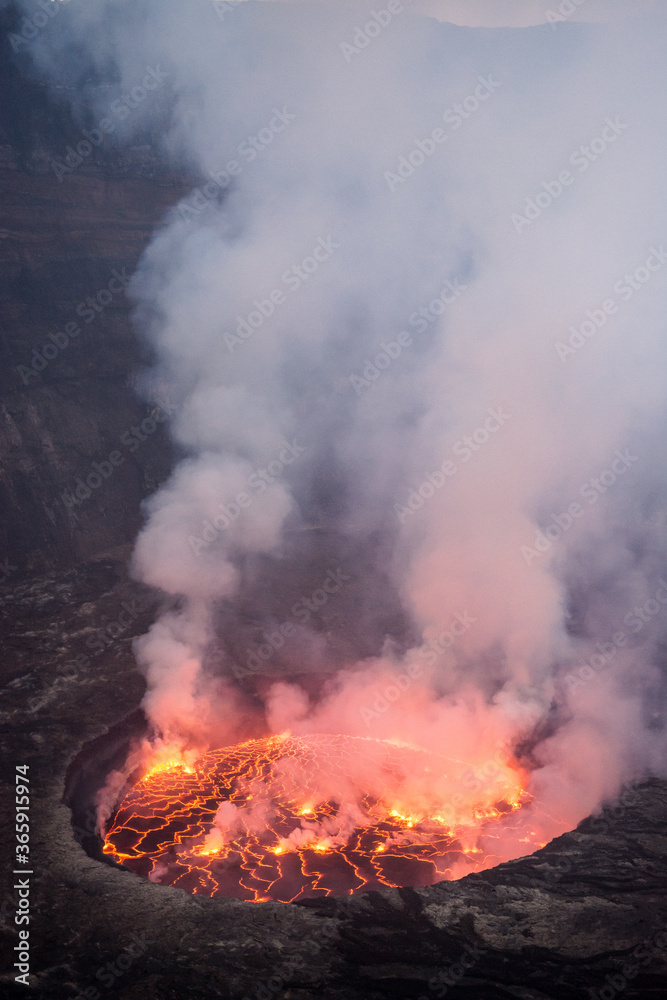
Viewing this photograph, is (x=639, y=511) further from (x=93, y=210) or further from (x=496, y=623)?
(x=93, y=210)

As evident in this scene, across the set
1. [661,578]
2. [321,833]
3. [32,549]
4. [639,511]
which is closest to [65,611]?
[32,549]

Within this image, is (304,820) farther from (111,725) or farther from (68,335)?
(68,335)

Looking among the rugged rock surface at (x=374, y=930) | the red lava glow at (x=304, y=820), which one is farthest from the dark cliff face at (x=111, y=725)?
the red lava glow at (x=304, y=820)

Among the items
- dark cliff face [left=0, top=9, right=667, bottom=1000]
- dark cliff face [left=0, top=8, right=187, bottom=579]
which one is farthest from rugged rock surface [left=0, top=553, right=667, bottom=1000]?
dark cliff face [left=0, top=8, right=187, bottom=579]

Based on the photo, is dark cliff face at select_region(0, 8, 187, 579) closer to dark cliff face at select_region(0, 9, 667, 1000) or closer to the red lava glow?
dark cliff face at select_region(0, 9, 667, 1000)

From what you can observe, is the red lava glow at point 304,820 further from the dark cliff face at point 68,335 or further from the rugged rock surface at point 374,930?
the dark cliff face at point 68,335

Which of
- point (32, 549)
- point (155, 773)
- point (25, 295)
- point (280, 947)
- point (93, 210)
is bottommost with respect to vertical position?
point (280, 947)
